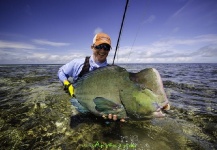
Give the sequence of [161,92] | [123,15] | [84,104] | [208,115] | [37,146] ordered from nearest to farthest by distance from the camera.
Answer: [161,92] < [37,146] < [84,104] < [208,115] < [123,15]

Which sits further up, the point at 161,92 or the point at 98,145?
the point at 161,92

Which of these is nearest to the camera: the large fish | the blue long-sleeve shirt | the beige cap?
the large fish

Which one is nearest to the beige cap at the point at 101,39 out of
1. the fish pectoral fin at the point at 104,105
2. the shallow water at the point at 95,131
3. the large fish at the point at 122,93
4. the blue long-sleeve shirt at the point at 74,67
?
the blue long-sleeve shirt at the point at 74,67

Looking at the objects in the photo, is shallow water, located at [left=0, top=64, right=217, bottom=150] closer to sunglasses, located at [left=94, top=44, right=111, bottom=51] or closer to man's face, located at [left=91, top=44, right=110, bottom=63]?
man's face, located at [left=91, top=44, right=110, bottom=63]

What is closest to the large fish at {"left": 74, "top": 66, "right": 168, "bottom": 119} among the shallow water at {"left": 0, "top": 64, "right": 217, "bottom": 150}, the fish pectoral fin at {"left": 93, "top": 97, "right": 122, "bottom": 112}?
the fish pectoral fin at {"left": 93, "top": 97, "right": 122, "bottom": 112}

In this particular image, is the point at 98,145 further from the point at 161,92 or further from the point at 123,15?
the point at 123,15

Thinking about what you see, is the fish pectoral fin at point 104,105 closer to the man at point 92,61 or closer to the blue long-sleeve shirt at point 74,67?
the man at point 92,61

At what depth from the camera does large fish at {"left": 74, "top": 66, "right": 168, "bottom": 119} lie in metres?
2.07

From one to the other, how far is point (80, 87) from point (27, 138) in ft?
4.57


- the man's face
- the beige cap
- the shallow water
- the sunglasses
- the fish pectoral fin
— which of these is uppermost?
the beige cap

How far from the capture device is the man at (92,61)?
3490 mm

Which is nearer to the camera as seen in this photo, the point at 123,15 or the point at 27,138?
the point at 27,138

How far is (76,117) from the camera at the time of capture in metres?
3.90

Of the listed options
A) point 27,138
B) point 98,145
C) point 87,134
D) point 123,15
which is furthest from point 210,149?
point 123,15
